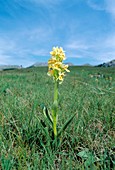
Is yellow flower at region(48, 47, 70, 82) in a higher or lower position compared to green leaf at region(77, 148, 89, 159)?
higher

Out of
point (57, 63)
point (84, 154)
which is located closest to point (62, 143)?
point (84, 154)

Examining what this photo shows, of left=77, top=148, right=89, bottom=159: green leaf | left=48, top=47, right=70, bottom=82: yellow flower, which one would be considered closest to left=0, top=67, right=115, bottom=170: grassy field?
left=77, top=148, right=89, bottom=159: green leaf

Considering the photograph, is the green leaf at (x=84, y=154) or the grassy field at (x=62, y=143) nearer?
the grassy field at (x=62, y=143)

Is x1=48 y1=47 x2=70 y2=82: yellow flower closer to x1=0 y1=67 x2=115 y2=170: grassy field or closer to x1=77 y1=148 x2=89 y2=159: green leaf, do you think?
x1=0 y1=67 x2=115 y2=170: grassy field

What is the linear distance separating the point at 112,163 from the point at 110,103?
1322 millimetres

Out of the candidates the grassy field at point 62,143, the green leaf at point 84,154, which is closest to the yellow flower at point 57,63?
the grassy field at point 62,143

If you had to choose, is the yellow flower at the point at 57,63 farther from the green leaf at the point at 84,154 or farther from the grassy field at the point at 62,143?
the green leaf at the point at 84,154

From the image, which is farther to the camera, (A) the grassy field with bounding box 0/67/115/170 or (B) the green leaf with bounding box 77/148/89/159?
(B) the green leaf with bounding box 77/148/89/159

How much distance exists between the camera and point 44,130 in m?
2.16

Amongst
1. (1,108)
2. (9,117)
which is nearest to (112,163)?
(9,117)

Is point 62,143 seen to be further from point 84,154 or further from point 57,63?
point 57,63

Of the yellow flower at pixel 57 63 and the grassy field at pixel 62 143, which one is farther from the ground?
the yellow flower at pixel 57 63

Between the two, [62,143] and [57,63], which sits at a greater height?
[57,63]

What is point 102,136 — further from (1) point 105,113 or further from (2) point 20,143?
(2) point 20,143
